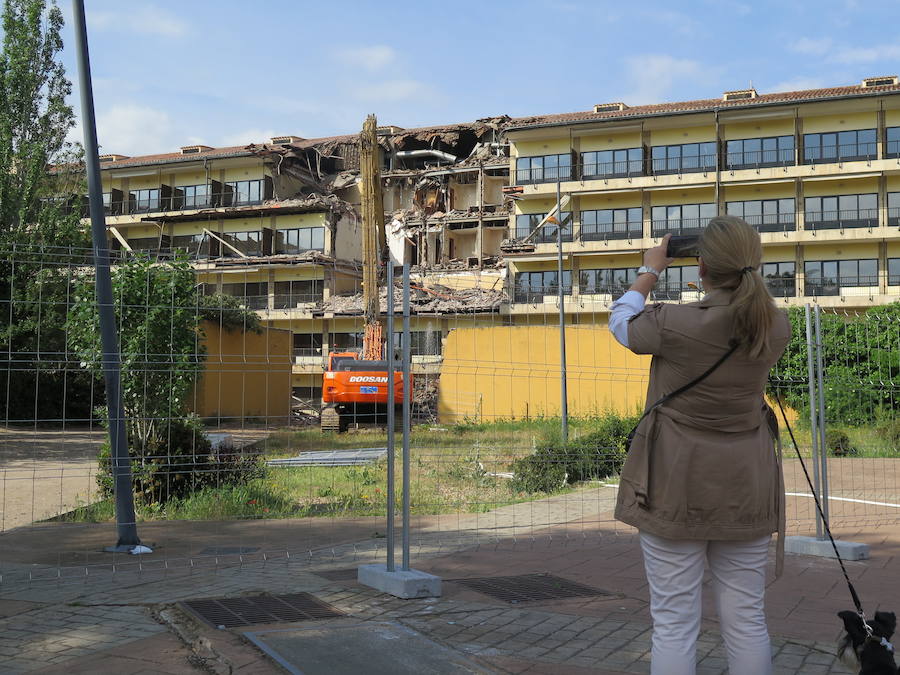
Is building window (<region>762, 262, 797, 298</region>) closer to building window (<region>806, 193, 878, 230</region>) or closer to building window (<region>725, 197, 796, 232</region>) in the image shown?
building window (<region>725, 197, 796, 232</region>)

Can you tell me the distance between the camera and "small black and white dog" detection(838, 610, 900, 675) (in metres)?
2.89

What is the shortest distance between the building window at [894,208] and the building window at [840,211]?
61 centimetres

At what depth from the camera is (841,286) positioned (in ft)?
142

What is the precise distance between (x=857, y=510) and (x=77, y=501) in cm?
945

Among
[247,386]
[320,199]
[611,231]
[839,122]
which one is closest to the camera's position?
[247,386]

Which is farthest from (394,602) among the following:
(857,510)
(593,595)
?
(857,510)

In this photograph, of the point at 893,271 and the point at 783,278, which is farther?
the point at 783,278

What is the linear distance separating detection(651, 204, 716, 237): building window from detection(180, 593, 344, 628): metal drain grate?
41.7 m

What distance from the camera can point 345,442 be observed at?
971 centimetres

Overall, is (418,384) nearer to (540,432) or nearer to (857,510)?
(540,432)

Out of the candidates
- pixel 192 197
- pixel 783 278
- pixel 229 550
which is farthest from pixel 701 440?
pixel 192 197

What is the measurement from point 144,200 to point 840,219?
39970 mm

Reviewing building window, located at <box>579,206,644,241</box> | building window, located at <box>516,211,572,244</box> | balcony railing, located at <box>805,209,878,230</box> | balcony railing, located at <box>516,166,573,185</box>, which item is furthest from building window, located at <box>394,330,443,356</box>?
balcony railing, located at <box>516,166,573,185</box>

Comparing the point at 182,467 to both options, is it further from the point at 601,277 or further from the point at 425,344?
the point at 601,277
